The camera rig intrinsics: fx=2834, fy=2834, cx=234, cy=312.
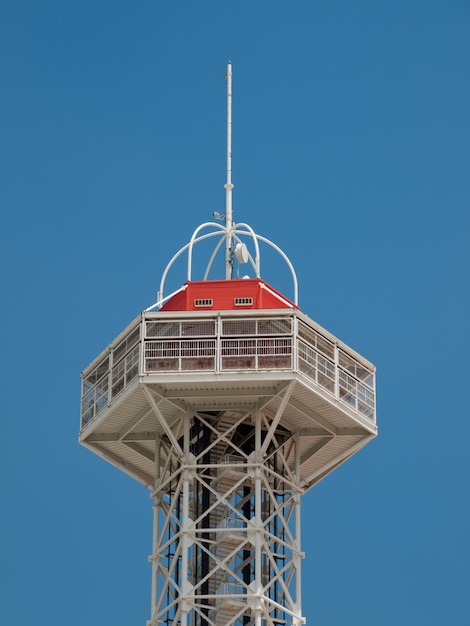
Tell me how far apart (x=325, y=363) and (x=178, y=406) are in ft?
21.5

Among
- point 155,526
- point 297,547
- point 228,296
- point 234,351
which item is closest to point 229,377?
point 234,351

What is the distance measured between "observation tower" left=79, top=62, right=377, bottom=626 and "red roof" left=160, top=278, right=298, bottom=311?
43mm

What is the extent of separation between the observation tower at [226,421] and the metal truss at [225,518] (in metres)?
0.08

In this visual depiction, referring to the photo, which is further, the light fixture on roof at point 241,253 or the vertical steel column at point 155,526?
the light fixture on roof at point 241,253

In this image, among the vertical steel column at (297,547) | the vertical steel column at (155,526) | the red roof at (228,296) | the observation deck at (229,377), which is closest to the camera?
the observation deck at (229,377)

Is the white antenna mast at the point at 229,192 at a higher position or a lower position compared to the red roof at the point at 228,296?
higher

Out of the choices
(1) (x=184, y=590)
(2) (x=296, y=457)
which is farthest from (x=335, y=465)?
(1) (x=184, y=590)

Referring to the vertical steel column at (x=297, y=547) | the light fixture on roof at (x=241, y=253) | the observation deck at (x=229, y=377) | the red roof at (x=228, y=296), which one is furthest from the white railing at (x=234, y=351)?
the light fixture on roof at (x=241, y=253)

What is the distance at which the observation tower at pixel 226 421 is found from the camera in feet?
390

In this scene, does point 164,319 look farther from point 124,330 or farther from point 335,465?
point 335,465

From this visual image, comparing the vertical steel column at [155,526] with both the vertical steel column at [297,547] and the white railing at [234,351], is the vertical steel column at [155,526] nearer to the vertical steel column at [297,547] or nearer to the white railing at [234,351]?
the white railing at [234,351]

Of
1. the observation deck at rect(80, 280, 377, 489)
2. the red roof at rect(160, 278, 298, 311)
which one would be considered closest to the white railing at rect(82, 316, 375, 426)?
the observation deck at rect(80, 280, 377, 489)

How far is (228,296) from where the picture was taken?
123 metres

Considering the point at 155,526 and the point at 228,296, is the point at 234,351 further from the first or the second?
the point at 155,526
